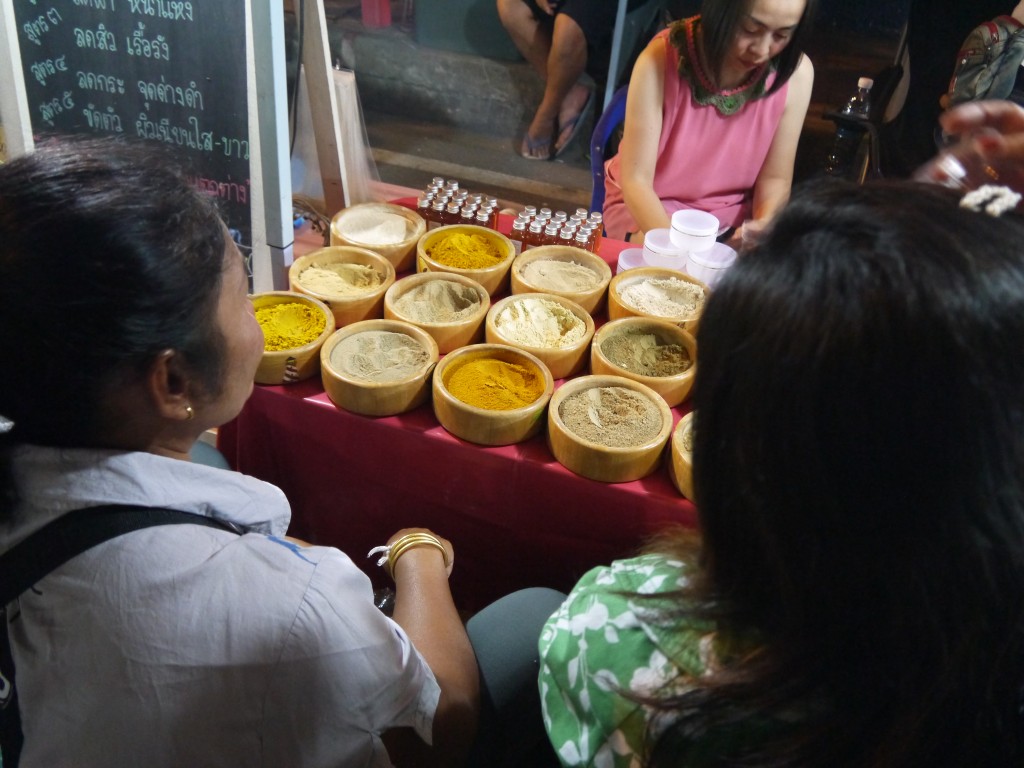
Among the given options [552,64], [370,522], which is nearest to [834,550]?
[370,522]

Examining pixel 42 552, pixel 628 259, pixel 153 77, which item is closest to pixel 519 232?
pixel 628 259

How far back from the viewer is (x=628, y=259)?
6.62 ft

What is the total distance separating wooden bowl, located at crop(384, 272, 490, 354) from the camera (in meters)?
1.61

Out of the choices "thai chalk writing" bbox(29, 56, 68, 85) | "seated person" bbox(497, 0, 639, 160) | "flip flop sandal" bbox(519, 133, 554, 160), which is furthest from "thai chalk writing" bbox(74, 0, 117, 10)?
"flip flop sandal" bbox(519, 133, 554, 160)

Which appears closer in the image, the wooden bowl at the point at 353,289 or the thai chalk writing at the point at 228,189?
the wooden bowl at the point at 353,289

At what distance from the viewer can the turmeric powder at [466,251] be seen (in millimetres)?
1851

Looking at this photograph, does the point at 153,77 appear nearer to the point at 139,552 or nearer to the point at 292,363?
the point at 292,363

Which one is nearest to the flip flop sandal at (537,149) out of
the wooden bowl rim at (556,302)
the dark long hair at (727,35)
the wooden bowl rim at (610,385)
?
the dark long hair at (727,35)

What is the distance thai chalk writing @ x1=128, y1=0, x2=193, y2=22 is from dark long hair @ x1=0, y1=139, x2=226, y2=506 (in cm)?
107

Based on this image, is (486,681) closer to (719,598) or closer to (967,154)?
(719,598)

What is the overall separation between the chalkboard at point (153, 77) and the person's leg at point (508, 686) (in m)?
1.28

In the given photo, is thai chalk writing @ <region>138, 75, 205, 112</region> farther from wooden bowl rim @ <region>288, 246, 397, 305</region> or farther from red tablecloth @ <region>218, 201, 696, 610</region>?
red tablecloth @ <region>218, 201, 696, 610</region>

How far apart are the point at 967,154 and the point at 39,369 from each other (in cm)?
121

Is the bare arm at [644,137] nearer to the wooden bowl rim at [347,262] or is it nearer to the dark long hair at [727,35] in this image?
the dark long hair at [727,35]
